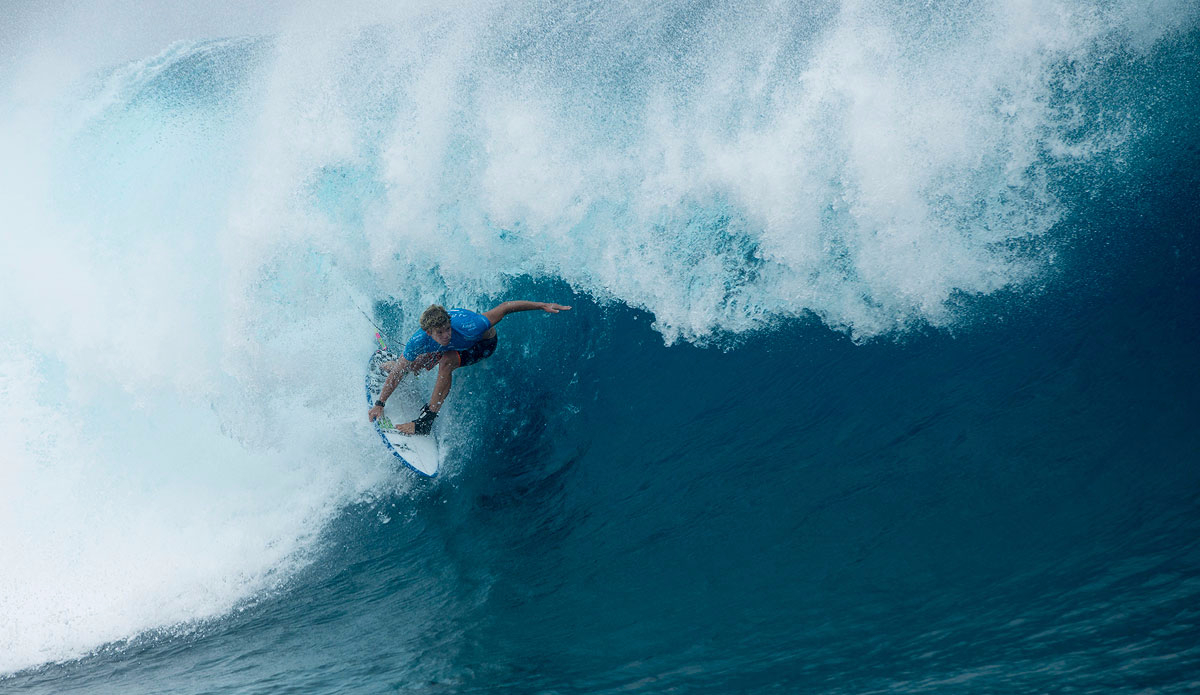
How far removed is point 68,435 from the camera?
287 inches

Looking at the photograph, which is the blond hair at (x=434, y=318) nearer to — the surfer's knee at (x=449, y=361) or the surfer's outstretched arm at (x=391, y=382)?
the surfer's knee at (x=449, y=361)

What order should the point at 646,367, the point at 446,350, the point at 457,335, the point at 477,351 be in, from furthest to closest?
the point at 646,367 < the point at 477,351 < the point at 446,350 < the point at 457,335


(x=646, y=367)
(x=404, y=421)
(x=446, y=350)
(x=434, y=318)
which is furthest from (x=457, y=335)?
(x=646, y=367)

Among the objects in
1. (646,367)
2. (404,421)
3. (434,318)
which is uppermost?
(434,318)

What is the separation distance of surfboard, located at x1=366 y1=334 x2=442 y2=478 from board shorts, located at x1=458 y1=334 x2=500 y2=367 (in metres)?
0.82

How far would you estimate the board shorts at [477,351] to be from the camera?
5.86 m

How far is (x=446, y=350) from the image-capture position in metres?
5.75

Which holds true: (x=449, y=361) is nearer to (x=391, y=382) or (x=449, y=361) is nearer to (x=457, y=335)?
(x=457, y=335)

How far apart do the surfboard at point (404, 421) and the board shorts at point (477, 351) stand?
816mm

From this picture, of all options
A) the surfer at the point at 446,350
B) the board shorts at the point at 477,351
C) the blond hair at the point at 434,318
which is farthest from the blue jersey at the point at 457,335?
the blond hair at the point at 434,318


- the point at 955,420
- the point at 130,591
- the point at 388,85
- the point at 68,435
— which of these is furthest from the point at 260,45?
the point at 955,420

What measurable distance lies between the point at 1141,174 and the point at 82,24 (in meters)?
14.4

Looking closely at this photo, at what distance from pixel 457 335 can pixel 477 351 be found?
0.33m

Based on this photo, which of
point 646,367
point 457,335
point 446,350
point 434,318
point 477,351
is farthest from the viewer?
point 646,367
